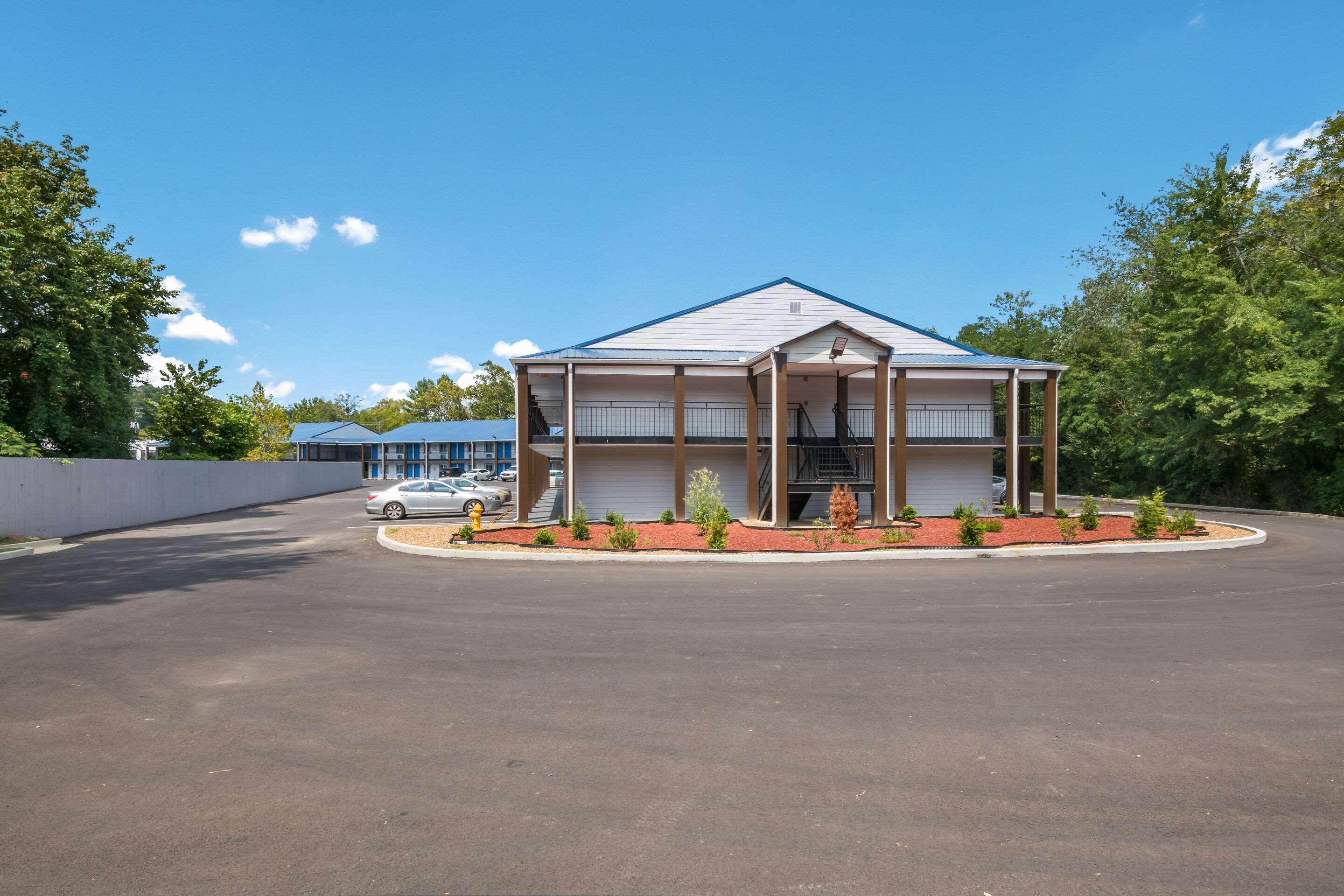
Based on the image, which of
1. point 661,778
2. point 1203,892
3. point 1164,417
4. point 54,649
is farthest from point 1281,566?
point 1164,417

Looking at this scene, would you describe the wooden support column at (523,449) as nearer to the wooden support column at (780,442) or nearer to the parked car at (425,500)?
the parked car at (425,500)

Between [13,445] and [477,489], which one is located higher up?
[13,445]

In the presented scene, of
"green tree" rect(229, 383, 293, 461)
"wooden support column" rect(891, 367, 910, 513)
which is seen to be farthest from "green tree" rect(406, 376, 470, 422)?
"wooden support column" rect(891, 367, 910, 513)

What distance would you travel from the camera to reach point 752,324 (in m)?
23.1

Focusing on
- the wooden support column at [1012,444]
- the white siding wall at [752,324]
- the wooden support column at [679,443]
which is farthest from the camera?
the white siding wall at [752,324]

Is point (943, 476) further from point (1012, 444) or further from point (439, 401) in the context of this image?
point (439, 401)

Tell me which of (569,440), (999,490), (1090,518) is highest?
(569,440)

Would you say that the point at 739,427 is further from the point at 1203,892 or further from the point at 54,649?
the point at 1203,892

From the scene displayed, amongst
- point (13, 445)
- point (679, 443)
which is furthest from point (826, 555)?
point (13, 445)

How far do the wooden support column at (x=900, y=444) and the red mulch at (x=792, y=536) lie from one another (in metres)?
2.10

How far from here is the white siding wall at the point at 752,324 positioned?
74.5 feet

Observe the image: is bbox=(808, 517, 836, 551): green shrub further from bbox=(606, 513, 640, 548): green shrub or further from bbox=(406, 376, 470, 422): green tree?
bbox=(406, 376, 470, 422): green tree

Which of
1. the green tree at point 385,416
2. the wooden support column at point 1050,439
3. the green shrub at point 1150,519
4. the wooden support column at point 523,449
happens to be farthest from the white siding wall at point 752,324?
the green tree at point 385,416

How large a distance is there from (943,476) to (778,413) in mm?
8076
